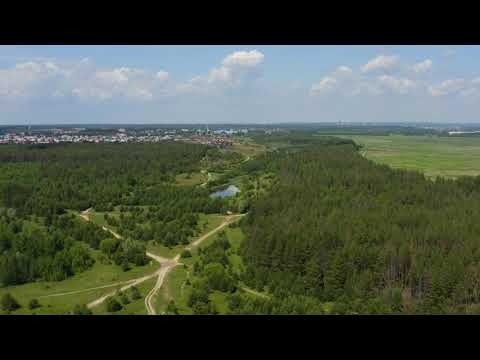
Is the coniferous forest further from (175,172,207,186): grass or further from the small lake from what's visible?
(175,172,207,186): grass

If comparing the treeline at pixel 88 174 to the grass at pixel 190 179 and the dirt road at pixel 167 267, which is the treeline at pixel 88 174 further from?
the dirt road at pixel 167 267

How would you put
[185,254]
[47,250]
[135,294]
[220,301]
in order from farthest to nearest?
1. [185,254]
2. [47,250]
3. [135,294]
4. [220,301]

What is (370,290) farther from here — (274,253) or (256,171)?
(256,171)

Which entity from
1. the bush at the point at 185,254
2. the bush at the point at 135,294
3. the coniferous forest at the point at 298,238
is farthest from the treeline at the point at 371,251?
the bush at the point at 135,294

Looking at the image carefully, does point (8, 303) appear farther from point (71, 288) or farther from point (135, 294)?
point (135, 294)

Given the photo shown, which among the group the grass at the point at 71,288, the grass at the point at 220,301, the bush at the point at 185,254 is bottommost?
the grass at the point at 71,288

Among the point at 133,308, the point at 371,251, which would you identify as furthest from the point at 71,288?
the point at 371,251
